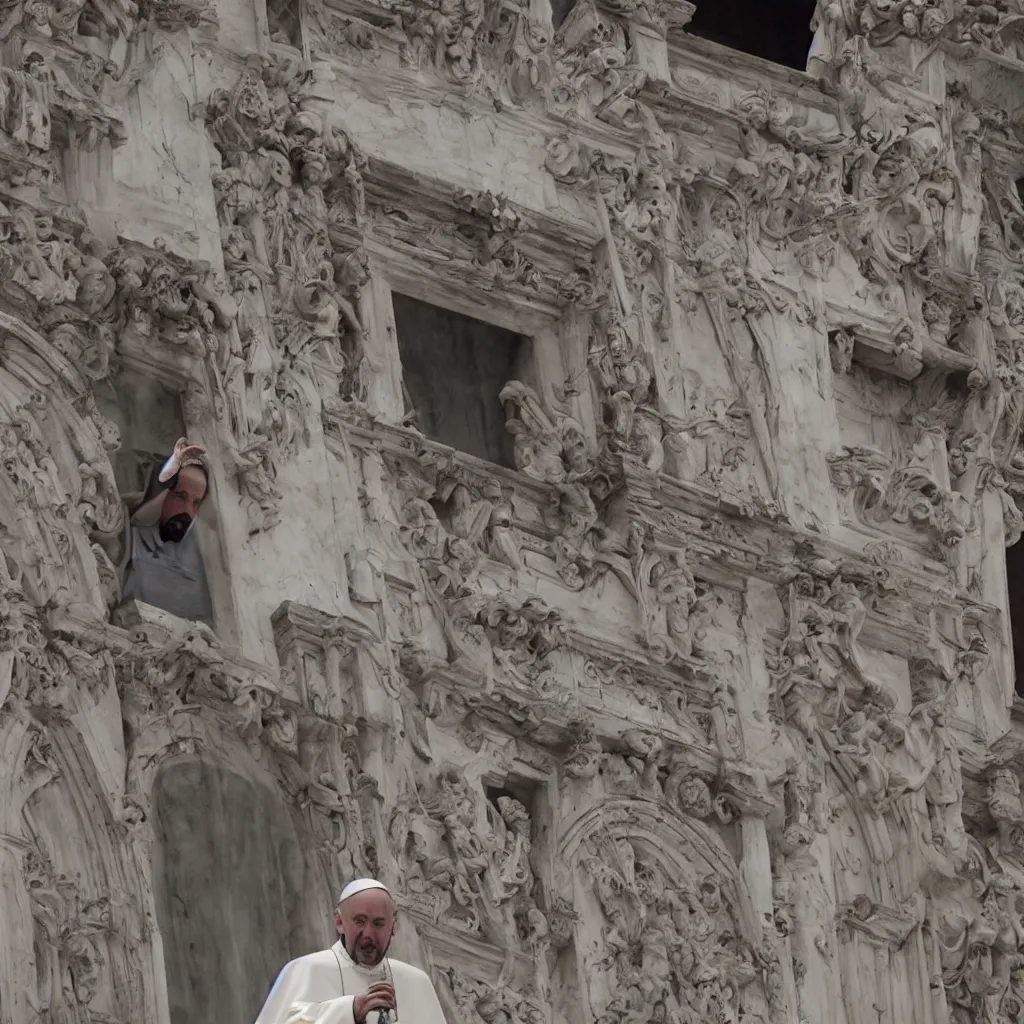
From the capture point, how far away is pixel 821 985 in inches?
797

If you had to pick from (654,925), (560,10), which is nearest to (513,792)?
(654,925)

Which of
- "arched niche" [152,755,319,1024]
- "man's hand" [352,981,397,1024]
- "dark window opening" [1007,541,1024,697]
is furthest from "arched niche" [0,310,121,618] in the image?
"dark window opening" [1007,541,1024,697]

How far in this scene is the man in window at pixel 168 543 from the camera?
62.4ft

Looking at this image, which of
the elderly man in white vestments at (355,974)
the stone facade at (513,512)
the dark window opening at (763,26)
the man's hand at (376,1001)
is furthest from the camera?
the dark window opening at (763,26)

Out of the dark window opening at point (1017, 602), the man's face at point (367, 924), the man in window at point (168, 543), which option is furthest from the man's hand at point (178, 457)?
the dark window opening at point (1017, 602)

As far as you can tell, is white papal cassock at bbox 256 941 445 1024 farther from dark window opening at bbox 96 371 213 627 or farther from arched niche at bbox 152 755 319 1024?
dark window opening at bbox 96 371 213 627

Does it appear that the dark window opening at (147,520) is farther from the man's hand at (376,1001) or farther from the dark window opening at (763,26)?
the dark window opening at (763,26)

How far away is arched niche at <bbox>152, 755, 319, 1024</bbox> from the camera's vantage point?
18.6 m

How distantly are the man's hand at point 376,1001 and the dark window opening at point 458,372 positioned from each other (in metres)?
4.94

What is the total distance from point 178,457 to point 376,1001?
353 cm

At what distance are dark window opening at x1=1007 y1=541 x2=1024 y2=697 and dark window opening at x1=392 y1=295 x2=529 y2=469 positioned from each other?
2960 mm

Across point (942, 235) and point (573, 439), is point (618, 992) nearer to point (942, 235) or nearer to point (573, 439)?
point (573, 439)

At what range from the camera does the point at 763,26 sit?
23.7 metres

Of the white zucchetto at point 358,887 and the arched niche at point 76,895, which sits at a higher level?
the arched niche at point 76,895
